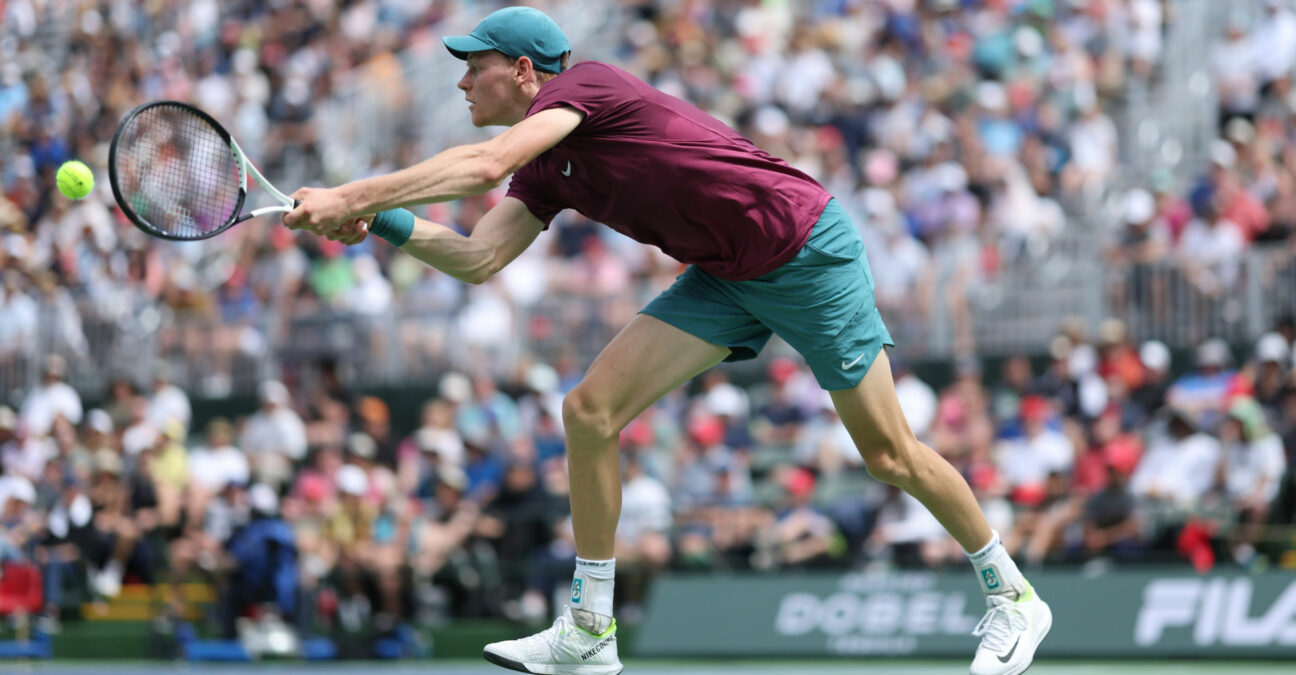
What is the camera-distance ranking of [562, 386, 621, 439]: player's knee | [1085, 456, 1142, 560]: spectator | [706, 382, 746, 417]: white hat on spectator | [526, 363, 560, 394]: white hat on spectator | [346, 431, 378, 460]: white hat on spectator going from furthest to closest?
[526, 363, 560, 394]: white hat on spectator, [346, 431, 378, 460]: white hat on spectator, [706, 382, 746, 417]: white hat on spectator, [1085, 456, 1142, 560]: spectator, [562, 386, 621, 439]: player's knee

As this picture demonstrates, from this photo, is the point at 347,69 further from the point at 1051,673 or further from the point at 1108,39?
the point at 1051,673

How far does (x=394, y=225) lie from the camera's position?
640 cm

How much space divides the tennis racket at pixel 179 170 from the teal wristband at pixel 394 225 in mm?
402

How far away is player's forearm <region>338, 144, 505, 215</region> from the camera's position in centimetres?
562

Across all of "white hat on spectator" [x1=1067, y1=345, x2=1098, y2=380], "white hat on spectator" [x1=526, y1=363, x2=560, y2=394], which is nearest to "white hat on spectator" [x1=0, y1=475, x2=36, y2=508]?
"white hat on spectator" [x1=526, y1=363, x2=560, y2=394]

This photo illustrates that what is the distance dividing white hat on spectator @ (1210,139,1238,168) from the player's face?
9727 mm

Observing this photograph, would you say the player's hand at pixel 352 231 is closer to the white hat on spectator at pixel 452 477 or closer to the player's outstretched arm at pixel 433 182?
the player's outstretched arm at pixel 433 182

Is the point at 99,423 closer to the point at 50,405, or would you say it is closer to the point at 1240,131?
the point at 50,405

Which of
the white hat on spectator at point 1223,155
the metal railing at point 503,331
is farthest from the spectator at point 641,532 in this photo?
the white hat on spectator at point 1223,155

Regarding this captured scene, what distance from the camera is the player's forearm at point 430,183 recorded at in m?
5.62

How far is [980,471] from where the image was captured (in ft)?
41.9

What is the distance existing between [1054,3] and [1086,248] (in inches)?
146

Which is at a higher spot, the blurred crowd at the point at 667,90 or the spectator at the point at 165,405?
the blurred crowd at the point at 667,90

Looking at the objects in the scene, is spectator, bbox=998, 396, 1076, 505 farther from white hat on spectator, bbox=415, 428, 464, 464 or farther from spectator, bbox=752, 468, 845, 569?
white hat on spectator, bbox=415, 428, 464, 464
